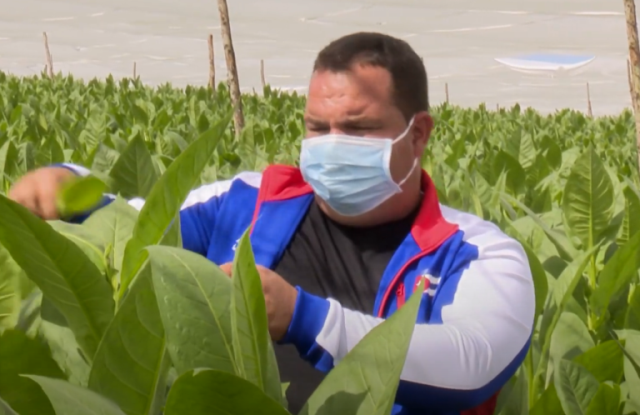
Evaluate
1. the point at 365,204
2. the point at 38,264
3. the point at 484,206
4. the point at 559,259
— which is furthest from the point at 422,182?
the point at 38,264

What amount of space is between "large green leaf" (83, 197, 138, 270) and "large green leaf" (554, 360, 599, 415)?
62 cm

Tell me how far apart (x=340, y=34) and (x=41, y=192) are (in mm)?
34943

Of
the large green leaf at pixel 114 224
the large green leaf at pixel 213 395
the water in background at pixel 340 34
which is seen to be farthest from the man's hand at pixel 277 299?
the water in background at pixel 340 34

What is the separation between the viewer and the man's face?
80.5 inches

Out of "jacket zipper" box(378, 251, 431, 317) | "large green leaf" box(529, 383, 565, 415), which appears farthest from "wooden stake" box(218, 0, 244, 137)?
"large green leaf" box(529, 383, 565, 415)

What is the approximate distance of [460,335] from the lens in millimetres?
1479

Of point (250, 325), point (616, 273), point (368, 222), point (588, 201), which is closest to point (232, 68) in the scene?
point (588, 201)

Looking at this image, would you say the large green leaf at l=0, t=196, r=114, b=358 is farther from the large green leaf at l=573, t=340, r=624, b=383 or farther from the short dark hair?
the short dark hair

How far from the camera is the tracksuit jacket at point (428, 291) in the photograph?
4.57ft

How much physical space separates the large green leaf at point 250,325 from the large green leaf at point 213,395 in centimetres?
7

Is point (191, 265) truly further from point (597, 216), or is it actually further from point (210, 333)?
point (597, 216)

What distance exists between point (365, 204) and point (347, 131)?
0.19 metres

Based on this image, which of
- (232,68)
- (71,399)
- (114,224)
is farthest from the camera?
(232,68)

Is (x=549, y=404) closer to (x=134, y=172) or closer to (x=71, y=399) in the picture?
(x=71, y=399)
